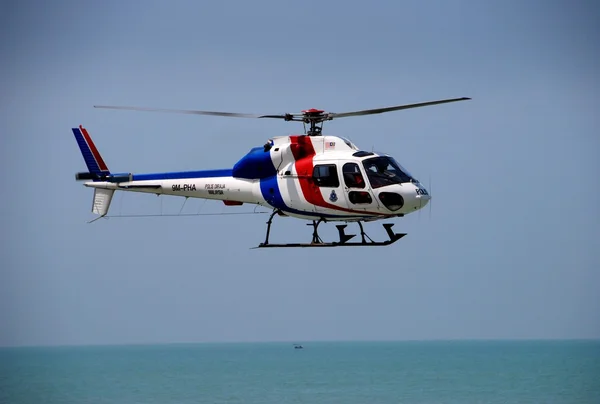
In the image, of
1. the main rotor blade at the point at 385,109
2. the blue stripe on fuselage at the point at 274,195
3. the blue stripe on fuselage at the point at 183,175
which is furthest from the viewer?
the blue stripe on fuselage at the point at 183,175

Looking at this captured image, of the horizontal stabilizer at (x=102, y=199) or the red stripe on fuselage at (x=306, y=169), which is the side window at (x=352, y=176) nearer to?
the red stripe on fuselage at (x=306, y=169)

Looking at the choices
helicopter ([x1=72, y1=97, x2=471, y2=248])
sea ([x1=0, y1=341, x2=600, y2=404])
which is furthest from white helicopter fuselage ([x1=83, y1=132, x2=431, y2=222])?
sea ([x1=0, y1=341, x2=600, y2=404])

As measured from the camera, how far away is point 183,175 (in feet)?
80.1

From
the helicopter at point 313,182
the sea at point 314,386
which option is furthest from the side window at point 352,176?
the sea at point 314,386

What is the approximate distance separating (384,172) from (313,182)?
5.51 feet

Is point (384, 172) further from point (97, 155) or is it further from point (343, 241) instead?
point (97, 155)

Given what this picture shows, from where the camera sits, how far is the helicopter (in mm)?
21734

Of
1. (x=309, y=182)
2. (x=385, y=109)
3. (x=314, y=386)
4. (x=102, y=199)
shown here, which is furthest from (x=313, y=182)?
(x=314, y=386)

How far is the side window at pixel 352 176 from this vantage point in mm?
21844

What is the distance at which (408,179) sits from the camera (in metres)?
21.8

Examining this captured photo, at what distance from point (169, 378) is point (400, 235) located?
74.4 m

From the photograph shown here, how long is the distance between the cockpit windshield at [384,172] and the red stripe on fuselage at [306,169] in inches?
30.6

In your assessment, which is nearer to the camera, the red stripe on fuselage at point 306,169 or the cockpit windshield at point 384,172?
the cockpit windshield at point 384,172

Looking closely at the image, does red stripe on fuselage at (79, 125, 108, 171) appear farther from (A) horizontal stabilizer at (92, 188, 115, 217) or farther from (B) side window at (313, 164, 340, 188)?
(B) side window at (313, 164, 340, 188)
